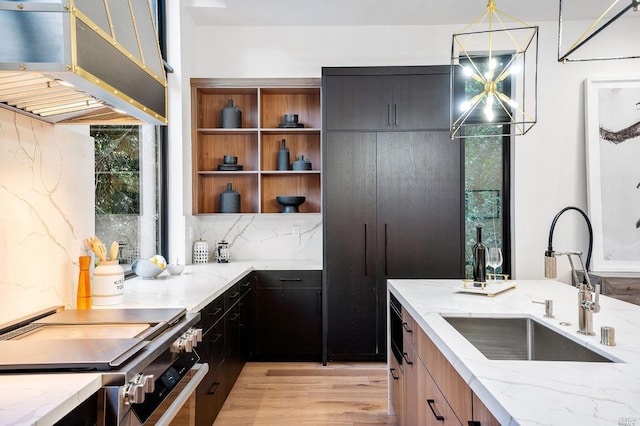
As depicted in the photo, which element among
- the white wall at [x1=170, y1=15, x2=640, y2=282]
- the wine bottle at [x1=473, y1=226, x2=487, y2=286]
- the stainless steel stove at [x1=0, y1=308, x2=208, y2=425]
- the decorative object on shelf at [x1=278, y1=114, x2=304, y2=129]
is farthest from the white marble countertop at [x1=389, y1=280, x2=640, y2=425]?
the decorative object on shelf at [x1=278, y1=114, x2=304, y2=129]

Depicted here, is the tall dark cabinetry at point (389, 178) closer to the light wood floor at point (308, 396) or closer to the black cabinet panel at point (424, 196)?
the black cabinet panel at point (424, 196)

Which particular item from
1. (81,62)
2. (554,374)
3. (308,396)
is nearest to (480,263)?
(554,374)

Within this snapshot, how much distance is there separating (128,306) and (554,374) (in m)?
1.82

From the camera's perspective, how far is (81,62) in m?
1.32

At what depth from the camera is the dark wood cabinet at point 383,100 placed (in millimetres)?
3818

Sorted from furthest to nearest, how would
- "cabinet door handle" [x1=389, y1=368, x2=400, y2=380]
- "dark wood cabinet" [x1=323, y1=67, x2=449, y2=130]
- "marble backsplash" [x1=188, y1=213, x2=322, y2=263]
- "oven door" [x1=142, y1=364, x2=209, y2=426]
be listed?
"marble backsplash" [x1=188, y1=213, x2=322, y2=263], "dark wood cabinet" [x1=323, y1=67, x2=449, y2=130], "cabinet door handle" [x1=389, y1=368, x2=400, y2=380], "oven door" [x1=142, y1=364, x2=209, y2=426]

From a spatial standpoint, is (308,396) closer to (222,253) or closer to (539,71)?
(222,253)

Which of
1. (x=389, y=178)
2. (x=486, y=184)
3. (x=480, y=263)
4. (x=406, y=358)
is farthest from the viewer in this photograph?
(x=486, y=184)

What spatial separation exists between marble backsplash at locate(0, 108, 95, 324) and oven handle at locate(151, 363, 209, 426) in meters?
0.72

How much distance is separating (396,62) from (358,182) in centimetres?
128

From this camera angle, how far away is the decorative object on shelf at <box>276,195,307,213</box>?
4156 millimetres

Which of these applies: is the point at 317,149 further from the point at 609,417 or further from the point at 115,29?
the point at 609,417

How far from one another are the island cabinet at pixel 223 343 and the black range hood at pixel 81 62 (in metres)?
1.14

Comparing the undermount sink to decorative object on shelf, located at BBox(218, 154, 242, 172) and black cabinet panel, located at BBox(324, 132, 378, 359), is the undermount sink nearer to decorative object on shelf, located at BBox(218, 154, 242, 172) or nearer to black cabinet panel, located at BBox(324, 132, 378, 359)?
black cabinet panel, located at BBox(324, 132, 378, 359)
